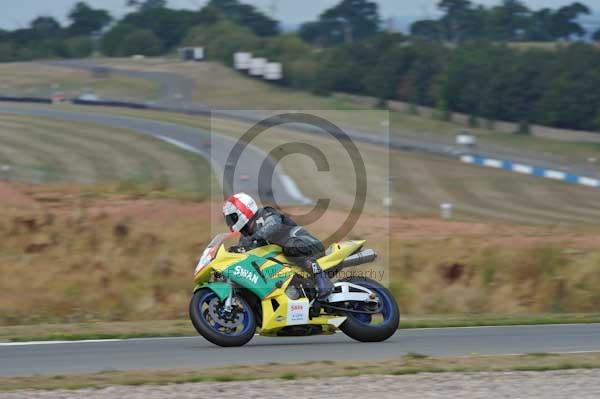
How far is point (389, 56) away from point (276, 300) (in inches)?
2027

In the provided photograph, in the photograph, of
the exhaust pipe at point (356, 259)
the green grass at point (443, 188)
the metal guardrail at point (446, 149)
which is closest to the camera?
the exhaust pipe at point (356, 259)

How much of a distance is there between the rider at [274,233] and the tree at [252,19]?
70104mm

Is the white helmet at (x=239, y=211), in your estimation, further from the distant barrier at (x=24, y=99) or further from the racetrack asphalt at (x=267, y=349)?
the distant barrier at (x=24, y=99)

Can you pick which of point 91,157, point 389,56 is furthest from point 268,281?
point 389,56

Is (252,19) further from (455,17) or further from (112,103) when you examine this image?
(112,103)

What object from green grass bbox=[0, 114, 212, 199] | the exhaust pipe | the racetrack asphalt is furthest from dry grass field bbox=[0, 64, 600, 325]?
the exhaust pipe

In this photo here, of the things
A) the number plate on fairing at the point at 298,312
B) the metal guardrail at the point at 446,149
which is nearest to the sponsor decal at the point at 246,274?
the number plate on fairing at the point at 298,312

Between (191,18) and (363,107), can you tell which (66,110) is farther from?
(191,18)

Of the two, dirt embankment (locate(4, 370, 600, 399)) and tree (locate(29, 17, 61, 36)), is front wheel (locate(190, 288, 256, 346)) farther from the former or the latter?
tree (locate(29, 17, 61, 36))

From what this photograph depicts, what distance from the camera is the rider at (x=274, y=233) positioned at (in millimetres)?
10797

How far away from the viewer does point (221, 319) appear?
35.2 feet

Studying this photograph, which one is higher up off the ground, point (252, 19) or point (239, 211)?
point (252, 19)

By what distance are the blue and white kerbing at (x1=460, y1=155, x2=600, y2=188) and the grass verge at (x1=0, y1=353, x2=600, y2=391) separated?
2538cm

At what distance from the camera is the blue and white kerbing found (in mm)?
35000
